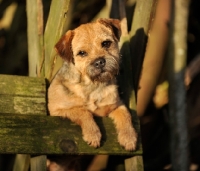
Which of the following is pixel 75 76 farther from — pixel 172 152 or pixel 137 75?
pixel 172 152

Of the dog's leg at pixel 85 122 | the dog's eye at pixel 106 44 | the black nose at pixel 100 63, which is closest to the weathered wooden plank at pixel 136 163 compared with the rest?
the dog's leg at pixel 85 122

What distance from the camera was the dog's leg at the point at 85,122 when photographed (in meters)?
5.25

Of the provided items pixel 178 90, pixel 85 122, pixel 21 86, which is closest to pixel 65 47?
pixel 21 86

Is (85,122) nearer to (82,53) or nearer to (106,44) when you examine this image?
(82,53)

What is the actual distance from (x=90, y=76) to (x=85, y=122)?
546mm

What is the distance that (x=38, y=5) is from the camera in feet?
20.1

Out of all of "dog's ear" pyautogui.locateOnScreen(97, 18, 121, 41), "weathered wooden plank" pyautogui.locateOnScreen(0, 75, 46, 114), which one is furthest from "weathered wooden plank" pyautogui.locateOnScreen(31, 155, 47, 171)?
"dog's ear" pyautogui.locateOnScreen(97, 18, 121, 41)

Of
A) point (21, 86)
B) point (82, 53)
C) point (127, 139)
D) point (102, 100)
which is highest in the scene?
point (82, 53)

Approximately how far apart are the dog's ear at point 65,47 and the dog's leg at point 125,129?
2.51 feet

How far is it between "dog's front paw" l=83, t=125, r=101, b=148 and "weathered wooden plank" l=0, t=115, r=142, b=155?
4 cm

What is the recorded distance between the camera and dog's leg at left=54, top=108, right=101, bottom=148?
17.2 ft

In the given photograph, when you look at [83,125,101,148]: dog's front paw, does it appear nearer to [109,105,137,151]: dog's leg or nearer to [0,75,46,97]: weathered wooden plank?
[109,105,137,151]: dog's leg

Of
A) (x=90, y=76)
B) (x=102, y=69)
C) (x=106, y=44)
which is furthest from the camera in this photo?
(x=106, y=44)

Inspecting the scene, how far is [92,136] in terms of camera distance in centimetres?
524
